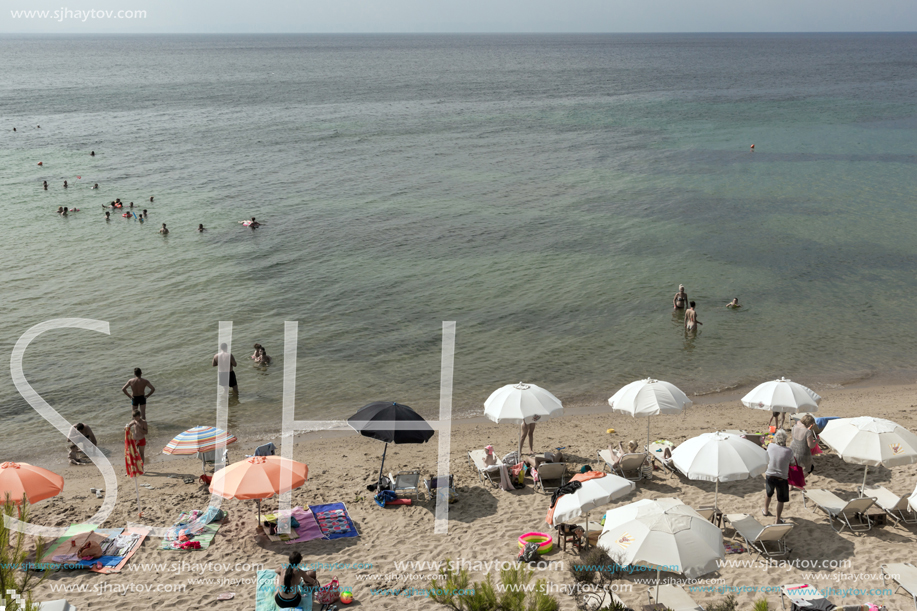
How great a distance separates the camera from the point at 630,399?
13.6 metres

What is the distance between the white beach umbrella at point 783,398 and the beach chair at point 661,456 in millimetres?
2029

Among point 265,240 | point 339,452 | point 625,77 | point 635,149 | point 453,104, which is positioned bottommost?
point 339,452

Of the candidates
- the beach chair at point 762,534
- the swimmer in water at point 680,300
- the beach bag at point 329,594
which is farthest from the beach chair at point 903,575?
the swimmer in water at point 680,300

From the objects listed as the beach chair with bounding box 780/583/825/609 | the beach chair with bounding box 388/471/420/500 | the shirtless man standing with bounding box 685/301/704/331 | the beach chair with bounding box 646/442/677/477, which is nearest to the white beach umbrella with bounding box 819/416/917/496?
the beach chair with bounding box 780/583/825/609

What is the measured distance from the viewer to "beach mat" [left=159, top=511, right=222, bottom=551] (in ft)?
36.7

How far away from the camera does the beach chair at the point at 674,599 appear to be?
29.8ft

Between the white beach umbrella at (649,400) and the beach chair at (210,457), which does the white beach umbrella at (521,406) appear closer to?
the white beach umbrella at (649,400)

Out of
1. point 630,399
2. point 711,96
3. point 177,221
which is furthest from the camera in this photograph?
point 711,96

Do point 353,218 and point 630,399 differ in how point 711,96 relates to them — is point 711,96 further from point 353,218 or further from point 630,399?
point 630,399

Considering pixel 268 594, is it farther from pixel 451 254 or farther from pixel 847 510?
pixel 451 254

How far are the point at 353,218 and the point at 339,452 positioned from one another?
22400mm

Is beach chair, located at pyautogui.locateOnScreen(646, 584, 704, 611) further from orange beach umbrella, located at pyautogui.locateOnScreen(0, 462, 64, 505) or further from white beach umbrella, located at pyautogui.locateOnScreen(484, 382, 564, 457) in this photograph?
orange beach umbrella, located at pyautogui.locateOnScreen(0, 462, 64, 505)

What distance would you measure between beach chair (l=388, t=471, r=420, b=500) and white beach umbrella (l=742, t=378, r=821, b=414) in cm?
711

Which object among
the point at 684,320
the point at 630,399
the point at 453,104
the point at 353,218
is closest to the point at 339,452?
the point at 630,399
